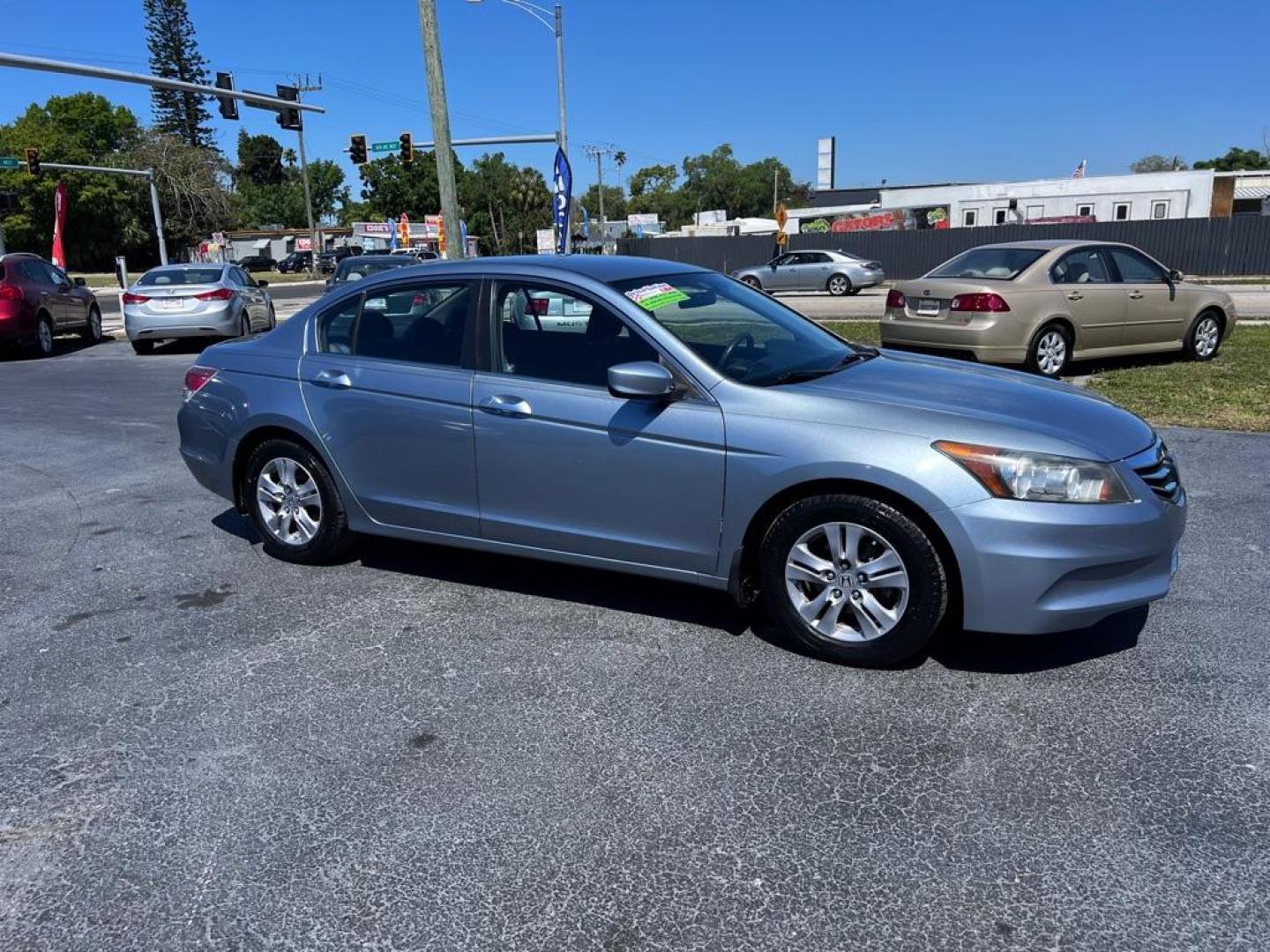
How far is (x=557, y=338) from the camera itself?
4.50 meters

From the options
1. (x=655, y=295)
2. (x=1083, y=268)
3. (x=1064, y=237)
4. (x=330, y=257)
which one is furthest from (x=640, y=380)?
(x=330, y=257)

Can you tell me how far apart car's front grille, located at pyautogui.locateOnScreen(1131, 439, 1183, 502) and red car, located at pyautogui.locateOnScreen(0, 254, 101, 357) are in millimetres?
16684

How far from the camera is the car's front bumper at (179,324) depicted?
1559 centimetres

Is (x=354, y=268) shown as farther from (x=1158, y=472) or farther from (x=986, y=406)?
(x=1158, y=472)

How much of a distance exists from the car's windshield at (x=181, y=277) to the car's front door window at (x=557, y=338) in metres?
13.3

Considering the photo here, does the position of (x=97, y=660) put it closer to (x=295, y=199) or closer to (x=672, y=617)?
(x=672, y=617)

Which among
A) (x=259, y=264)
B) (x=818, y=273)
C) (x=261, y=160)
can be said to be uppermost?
(x=261, y=160)

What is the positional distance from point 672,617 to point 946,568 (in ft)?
4.44

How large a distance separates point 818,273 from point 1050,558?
27.8 m

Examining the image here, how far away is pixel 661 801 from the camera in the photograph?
3.05m

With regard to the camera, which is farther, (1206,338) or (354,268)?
(354,268)

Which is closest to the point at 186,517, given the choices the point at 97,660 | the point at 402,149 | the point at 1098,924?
the point at 97,660

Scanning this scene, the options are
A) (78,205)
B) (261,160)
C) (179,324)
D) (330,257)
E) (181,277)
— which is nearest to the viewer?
(179,324)

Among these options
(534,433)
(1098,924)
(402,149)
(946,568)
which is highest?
(402,149)
